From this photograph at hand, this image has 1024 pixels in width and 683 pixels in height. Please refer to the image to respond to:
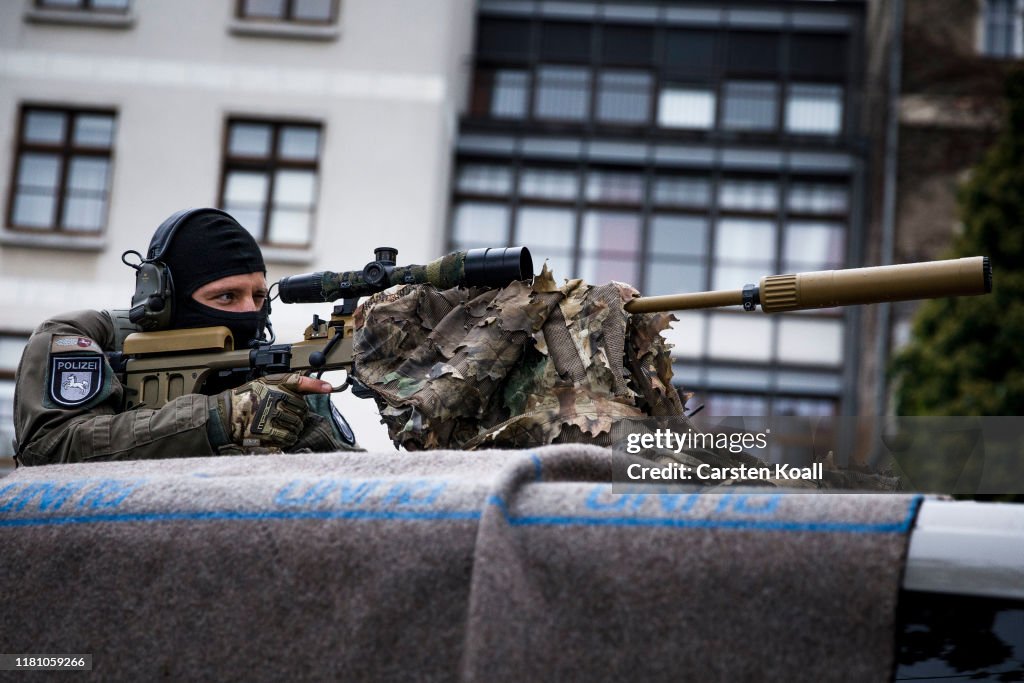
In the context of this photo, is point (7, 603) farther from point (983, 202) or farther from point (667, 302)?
point (983, 202)

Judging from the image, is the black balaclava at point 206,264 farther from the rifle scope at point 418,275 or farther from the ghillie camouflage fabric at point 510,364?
the ghillie camouflage fabric at point 510,364

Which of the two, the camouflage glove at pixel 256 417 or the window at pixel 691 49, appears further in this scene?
the window at pixel 691 49

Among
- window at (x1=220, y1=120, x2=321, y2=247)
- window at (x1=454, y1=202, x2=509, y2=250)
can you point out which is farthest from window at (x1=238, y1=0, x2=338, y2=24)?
window at (x1=454, y1=202, x2=509, y2=250)

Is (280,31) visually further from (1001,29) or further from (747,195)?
(1001,29)

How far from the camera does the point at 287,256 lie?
15.8 metres

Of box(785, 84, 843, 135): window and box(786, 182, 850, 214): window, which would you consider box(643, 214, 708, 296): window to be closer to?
box(786, 182, 850, 214): window

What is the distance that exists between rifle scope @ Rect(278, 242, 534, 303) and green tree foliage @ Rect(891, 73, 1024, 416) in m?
10.5

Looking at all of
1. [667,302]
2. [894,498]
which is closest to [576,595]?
[894,498]

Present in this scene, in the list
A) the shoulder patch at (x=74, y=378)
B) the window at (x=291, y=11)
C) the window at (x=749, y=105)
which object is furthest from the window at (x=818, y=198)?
the shoulder patch at (x=74, y=378)

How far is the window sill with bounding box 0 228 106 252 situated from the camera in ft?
53.0

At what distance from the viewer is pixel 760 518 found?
1.64 meters

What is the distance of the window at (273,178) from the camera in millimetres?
16297

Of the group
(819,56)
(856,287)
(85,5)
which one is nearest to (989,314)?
(819,56)

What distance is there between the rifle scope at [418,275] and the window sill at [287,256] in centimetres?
1292
